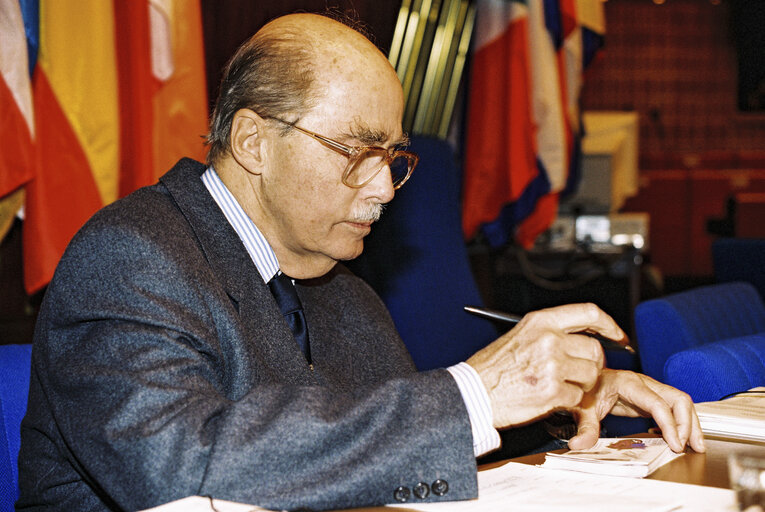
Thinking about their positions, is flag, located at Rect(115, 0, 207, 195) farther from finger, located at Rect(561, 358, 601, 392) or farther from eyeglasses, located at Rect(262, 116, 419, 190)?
finger, located at Rect(561, 358, 601, 392)

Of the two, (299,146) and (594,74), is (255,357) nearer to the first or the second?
(299,146)

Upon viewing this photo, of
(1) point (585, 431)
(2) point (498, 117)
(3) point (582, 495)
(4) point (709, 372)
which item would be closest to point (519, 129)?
(2) point (498, 117)

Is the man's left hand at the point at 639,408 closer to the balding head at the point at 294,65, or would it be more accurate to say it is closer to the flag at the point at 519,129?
the balding head at the point at 294,65

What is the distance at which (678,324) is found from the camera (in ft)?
6.70

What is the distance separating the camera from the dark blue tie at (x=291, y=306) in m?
1.54

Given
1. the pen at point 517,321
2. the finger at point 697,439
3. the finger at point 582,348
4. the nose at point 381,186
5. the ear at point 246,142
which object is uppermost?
the ear at point 246,142

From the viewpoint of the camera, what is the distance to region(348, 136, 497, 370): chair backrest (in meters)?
2.49

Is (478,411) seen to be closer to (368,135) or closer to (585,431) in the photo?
(585,431)

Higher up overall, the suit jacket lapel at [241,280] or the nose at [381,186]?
the nose at [381,186]

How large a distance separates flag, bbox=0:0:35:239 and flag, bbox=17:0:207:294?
0.05 meters

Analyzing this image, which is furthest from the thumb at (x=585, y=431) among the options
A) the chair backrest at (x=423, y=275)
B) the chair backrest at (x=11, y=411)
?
the chair backrest at (x=423, y=275)

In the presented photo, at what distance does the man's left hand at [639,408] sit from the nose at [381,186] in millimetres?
505

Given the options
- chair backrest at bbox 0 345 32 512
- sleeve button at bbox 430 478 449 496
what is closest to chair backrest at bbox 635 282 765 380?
sleeve button at bbox 430 478 449 496

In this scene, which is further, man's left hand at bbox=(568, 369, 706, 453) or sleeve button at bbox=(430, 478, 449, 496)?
man's left hand at bbox=(568, 369, 706, 453)
